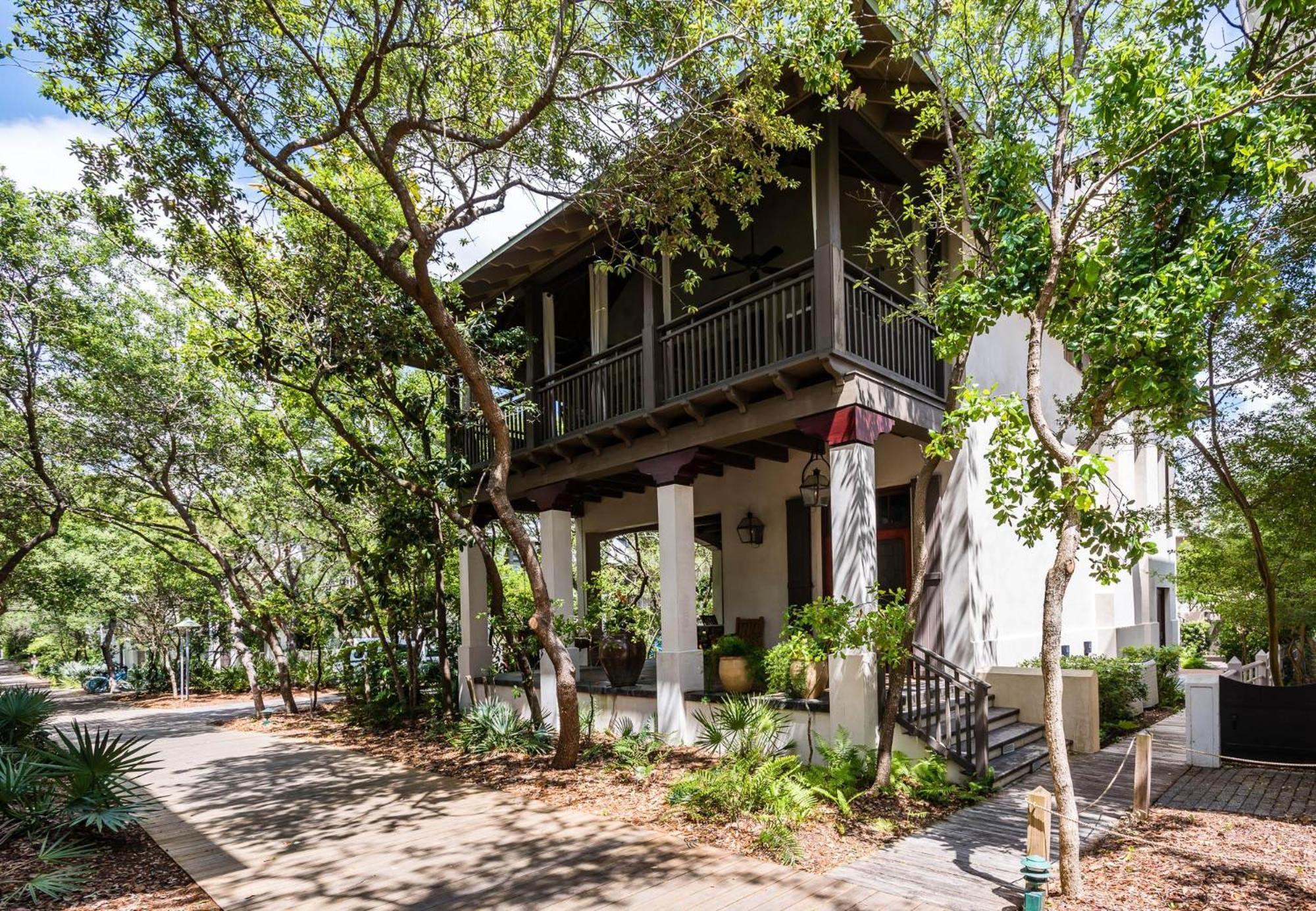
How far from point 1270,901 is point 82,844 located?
900 cm

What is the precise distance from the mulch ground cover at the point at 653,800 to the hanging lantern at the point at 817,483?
3.40 metres

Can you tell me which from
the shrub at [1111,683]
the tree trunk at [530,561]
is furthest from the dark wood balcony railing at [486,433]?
the shrub at [1111,683]

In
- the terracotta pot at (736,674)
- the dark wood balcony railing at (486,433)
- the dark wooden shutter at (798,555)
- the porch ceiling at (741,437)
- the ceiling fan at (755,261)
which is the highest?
the ceiling fan at (755,261)

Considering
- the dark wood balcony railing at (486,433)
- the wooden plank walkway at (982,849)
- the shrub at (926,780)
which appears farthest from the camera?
the dark wood balcony railing at (486,433)

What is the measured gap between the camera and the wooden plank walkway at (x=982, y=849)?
193 inches

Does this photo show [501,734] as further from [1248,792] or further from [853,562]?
[1248,792]

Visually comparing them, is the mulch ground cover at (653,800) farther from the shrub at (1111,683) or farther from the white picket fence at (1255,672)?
the white picket fence at (1255,672)

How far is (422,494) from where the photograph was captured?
10.7 metres

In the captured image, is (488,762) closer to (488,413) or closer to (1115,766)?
(488,413)

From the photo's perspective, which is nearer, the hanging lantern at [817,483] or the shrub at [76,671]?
the hanging lantern at [817,483]

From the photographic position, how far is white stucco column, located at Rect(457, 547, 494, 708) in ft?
41.5

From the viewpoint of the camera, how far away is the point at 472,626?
42.0ft

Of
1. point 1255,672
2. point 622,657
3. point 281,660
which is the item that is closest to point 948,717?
point 622,657

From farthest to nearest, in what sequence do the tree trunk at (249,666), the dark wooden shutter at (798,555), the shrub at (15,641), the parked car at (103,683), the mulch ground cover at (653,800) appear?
the shrub at (15,641) < the parked car at (103,683) < the tree trunk at (249,666) < the dark wooden shutter at (798,555) < the mulch ground cover at (653,800)
